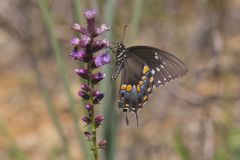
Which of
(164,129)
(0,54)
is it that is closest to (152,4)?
(164,129)

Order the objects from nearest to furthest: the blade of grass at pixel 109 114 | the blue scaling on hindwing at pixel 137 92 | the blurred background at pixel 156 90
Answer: the blue scaling on hindwing at pixel 137 92 < the blade of grass at pixel 109 114 < the blurred background at pixel 156 90

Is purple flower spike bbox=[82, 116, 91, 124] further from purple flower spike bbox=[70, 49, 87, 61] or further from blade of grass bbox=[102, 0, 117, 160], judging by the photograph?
blade of grass bbox=[102, 0, 117, 160]

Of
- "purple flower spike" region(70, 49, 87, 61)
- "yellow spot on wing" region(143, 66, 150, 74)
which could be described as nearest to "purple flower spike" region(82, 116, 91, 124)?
"purple flower spike" region(70, 49, 87, 61)

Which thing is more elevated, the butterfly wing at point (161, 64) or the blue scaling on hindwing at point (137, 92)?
the butterfly wing at point (161, 64)

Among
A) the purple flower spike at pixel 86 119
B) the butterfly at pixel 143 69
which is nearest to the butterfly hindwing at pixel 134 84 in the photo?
the butterfly at pixel 143 69

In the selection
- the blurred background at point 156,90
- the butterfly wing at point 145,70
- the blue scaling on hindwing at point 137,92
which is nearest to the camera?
the blue scaling on hindwing at point 137,92

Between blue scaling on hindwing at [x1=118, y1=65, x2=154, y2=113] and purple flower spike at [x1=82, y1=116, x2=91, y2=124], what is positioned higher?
blue scaling on hindwing at [x1=118, y1=65, x2=154, y2=113]

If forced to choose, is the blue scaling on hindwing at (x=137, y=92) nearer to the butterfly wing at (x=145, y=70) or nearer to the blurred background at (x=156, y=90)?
the butterfly wing at (x=145, y=70)
